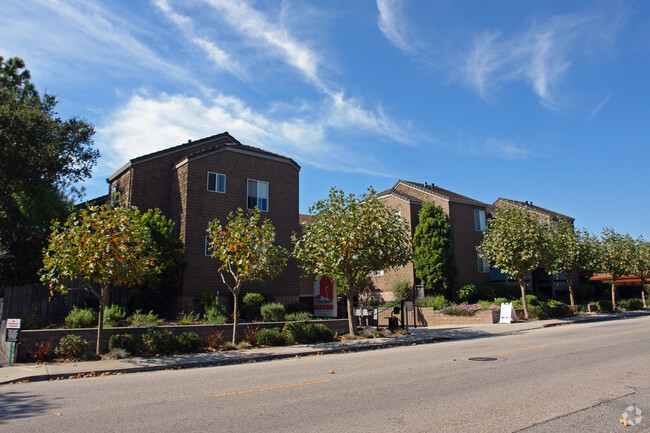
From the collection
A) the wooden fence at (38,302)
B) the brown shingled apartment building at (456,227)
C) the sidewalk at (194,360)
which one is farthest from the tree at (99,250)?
the brown shingled apartment building at (456,227)

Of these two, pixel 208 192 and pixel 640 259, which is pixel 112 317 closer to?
pixel 208 192

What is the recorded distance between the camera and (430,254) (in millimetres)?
33062

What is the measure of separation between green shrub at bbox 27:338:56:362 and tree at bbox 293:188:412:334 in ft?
29.8

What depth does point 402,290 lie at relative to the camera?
1308 inches

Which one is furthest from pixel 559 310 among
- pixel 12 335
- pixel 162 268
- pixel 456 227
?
pixel 12 335

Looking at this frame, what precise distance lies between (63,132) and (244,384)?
71.1 ft

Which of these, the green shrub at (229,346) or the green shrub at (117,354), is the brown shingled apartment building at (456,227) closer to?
the green shrub at (229,346)

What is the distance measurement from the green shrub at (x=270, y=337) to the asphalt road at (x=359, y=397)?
383 cm

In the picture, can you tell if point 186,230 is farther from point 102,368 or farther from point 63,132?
point 102,368

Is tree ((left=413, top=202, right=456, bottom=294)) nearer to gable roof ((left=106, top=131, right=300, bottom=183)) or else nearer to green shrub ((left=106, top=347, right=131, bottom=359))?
gable roof ((left=106, top=131, right=300, bottom=183))

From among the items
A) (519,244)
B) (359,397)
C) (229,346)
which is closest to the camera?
(359,397)

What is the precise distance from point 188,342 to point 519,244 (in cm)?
1989

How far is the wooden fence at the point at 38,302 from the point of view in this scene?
18.4 m

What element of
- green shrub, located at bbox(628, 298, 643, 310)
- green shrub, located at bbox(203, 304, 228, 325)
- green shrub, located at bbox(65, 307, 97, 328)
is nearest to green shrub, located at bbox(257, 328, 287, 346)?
green shrub, located at bbox(203, 304, 228, 325)
